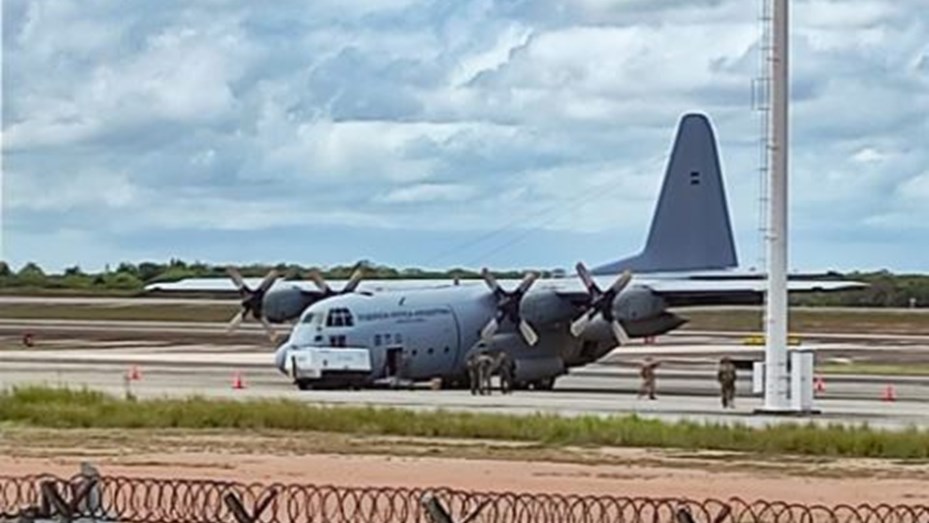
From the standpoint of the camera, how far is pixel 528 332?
53.0 metres

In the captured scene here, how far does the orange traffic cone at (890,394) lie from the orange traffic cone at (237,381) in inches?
628

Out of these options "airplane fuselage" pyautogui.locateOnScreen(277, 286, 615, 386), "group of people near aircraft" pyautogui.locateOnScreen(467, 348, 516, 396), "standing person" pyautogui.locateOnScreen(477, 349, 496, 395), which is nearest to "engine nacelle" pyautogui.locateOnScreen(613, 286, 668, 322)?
"airplane fuselage" pyautogui.locateOnScreen(277, 286, 615, 386)

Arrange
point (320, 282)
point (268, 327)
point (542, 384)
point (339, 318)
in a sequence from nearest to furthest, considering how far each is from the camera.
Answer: point (339, 318) < point (542, 384) < point (268, 327) < point (320, 282)

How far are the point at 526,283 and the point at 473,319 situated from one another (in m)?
2.27

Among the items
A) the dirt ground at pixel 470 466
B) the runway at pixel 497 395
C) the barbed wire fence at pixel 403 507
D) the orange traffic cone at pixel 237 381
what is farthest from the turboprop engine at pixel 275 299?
the barbed wire fence at pixel 403 507

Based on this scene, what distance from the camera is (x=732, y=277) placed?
57094 millimetres

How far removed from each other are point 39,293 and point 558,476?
141m

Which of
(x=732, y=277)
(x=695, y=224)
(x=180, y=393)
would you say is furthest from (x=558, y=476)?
A: (x=695, y=224)

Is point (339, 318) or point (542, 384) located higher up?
point (339, 318)

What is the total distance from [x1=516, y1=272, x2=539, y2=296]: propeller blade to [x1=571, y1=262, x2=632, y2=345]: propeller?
1524 mm

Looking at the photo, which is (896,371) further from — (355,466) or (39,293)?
(39,293)

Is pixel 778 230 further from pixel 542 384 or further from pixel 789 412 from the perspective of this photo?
pixel 542 384

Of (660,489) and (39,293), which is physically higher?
(39,293)

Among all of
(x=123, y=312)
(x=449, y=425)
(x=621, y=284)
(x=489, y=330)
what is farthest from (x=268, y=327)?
(x=123, y=312)
